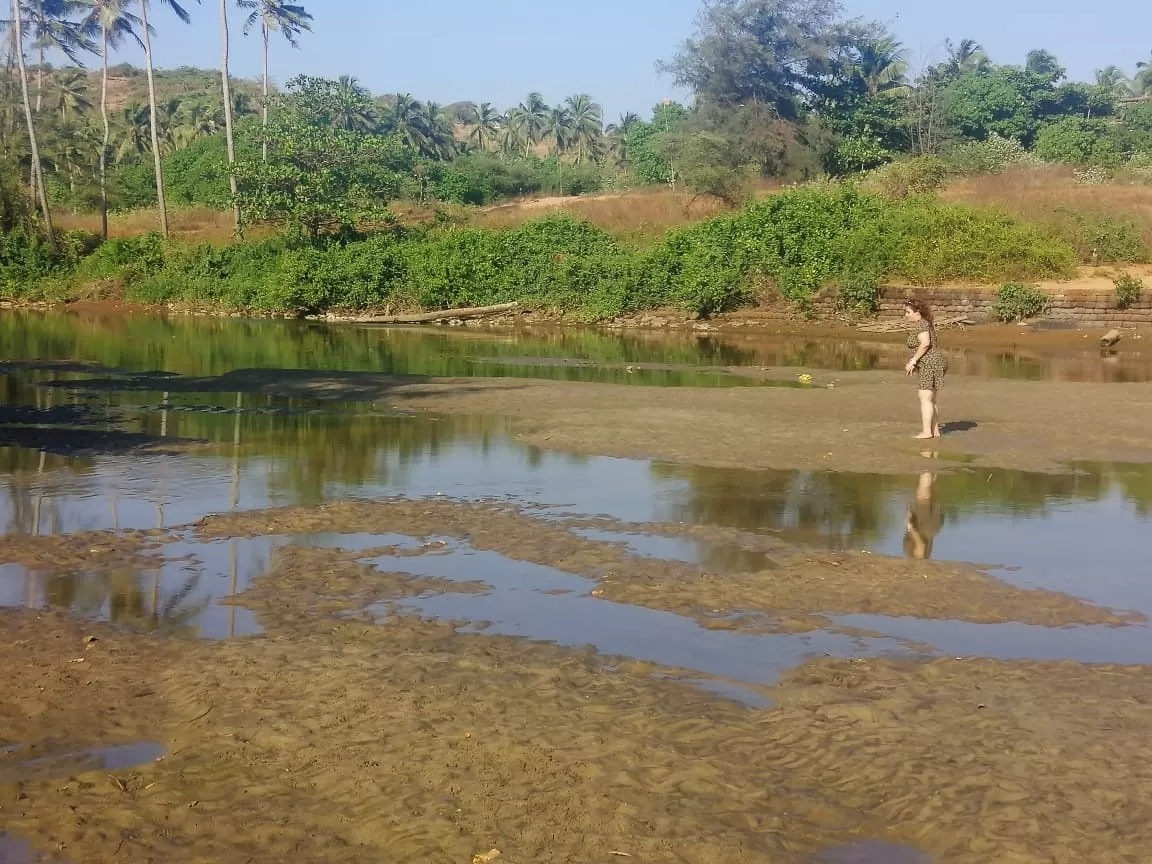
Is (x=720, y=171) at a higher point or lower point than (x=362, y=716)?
higher

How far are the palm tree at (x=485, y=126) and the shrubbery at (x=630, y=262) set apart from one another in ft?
223

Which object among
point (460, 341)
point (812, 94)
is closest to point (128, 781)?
point (460, 341)

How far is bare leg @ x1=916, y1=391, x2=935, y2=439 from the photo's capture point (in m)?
14.1

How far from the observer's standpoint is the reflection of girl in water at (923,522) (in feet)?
31.3

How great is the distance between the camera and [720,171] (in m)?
45.7

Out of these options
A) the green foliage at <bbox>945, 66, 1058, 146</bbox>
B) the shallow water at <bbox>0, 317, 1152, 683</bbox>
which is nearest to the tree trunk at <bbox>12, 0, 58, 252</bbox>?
the shallow water at <bbox>0, 317, 1152, 683</bbox>

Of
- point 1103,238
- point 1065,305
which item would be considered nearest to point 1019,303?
point 1065,305

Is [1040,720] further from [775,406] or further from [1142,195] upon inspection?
[1142,195]

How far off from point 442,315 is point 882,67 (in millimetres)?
39558

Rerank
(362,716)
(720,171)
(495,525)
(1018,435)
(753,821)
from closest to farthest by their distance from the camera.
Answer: (753,821) < (362,716) < (495,525) < (1018,435) < (720,171)

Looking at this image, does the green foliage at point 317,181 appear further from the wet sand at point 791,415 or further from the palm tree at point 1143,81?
the palm tree at point 1143,81

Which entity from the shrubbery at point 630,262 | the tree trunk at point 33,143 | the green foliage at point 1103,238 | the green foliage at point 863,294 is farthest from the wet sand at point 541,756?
the tree trunk at point 33,143

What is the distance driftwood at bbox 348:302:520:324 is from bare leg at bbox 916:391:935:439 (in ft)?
77.9

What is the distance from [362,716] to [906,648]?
3116 mm
